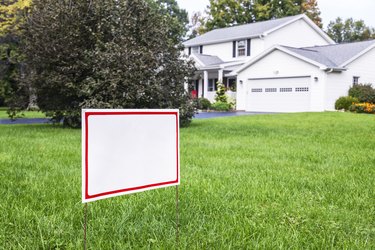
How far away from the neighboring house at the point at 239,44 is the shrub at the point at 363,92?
24.2 feet

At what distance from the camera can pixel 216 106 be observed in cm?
2653

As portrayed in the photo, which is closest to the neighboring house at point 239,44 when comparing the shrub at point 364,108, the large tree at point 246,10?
the shrub at point 364,108

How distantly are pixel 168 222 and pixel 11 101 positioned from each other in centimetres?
1141

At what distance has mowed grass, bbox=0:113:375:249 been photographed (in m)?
2.89

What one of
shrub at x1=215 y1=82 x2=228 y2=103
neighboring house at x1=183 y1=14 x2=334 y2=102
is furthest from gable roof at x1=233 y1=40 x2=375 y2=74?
neighboring house at x1=183 y1=14 x2=334 y2=102

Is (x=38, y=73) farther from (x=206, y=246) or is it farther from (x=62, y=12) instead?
(x=206, y=246)

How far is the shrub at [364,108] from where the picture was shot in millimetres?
21000

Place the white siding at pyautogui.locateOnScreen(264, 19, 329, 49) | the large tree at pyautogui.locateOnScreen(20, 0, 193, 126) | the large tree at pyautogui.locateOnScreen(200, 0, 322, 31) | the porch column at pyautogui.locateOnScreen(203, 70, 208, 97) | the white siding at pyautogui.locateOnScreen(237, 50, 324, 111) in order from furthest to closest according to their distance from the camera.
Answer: the large tree at pyautogui.locateOnScreen(200, 0, 322, 31), the porch column at pyautogui.locateOnScreen(203, 70, 208, 97), the white siding at pyautogui.locateOnScreen(264, 19, 329, 49), the white siding at pyautogui.locateOnScreen(237, 50, 324, 111), the large tree at pyautogui.locateOnScreen(20, 0, 193, 126)

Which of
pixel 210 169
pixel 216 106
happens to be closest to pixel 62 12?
pixel 210 169

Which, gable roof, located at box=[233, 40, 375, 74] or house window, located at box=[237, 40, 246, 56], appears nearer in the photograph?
gable roof, located at box=[233, 40, 375, 74]

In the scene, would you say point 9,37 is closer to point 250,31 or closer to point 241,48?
point 241,48

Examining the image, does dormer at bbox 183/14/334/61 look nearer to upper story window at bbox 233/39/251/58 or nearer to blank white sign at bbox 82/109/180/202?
upper story window at bbox 233/39/251/58

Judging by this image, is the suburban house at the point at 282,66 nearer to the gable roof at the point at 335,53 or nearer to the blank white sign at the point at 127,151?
the gable roof at the point at 335,53

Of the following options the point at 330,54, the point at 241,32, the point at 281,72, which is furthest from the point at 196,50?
the point at 330,54
